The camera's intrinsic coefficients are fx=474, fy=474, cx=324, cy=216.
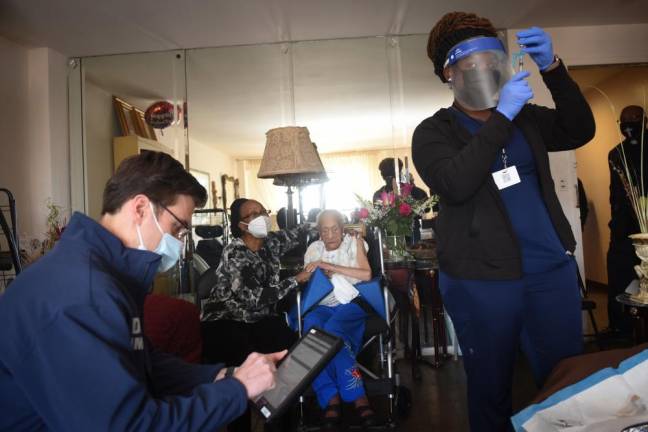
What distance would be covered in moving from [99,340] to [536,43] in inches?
48.8

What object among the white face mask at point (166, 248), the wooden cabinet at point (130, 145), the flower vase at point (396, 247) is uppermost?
the wooden cabinet at point (130, 145)

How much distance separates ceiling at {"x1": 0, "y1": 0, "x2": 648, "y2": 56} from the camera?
334cm

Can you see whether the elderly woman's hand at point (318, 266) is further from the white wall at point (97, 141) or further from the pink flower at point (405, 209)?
the white wall at point (97, 141)

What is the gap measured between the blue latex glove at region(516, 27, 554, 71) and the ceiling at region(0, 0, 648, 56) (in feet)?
7.83

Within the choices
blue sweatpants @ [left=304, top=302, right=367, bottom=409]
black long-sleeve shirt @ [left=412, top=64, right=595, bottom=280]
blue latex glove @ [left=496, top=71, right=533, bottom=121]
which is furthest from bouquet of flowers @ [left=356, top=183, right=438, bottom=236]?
blue latex glove @ [left=496, top=71, right=533, bottom=121]

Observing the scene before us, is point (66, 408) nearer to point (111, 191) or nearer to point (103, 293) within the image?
point (103, 293)

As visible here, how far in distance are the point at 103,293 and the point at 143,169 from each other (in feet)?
1.03

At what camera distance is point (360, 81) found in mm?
4438

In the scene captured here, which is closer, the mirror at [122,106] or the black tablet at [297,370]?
the black tablet at [297,370]

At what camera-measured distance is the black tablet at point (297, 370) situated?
0.94m

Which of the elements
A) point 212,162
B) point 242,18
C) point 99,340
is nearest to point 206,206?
point 212,162

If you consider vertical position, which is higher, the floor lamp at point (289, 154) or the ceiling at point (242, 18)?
the ceiling at point (242, 18)

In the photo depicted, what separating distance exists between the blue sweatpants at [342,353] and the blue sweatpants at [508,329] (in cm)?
113

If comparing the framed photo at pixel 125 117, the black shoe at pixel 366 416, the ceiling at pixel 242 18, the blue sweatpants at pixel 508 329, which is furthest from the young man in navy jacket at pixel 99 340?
the framed photo at pixel 125 117
